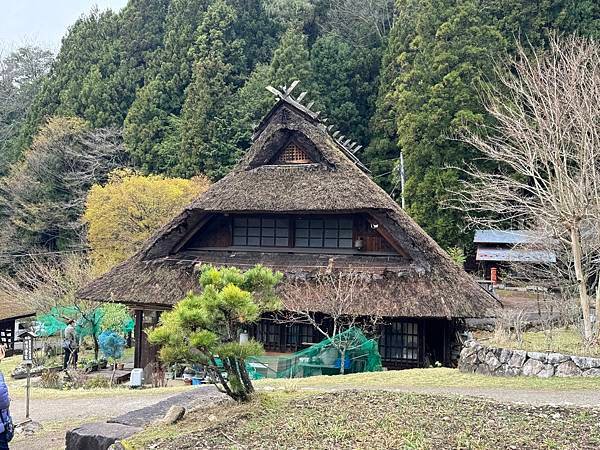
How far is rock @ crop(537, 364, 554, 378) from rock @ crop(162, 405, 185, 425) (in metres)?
6.95

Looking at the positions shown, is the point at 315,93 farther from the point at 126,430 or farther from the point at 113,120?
the point at 126,430

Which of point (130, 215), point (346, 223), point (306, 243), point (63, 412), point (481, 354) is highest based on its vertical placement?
point (130, 215)

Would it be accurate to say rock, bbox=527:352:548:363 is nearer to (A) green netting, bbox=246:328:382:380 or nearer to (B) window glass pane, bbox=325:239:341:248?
(A) green netting, bbox=246:328:382:380

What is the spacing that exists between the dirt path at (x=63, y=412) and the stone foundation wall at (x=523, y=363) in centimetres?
600

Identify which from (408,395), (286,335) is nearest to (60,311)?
(286,335)

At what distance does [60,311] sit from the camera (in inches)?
885

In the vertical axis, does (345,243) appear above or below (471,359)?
above

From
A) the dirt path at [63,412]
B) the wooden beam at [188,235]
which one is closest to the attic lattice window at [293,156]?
the wooden beam at [188,235]

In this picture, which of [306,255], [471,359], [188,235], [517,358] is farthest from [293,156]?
[517,358]

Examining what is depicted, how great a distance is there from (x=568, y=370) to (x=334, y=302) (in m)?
6.22

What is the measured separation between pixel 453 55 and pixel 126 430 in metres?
26.7

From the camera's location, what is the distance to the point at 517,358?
454 inches

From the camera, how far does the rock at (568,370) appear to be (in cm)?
1090

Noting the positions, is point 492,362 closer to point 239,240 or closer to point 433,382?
point 433,382
